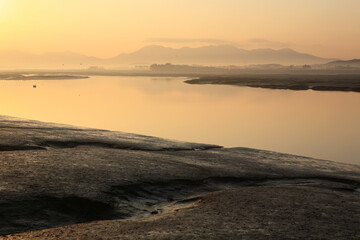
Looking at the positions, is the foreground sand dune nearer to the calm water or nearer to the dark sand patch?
the dark sand patch

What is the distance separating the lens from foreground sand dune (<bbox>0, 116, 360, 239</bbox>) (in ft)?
17.8

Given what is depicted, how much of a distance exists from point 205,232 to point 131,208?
174 cm

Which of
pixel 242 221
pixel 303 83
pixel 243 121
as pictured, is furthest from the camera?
pixel 303 83

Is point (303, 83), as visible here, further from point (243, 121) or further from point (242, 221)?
point (242, 221)

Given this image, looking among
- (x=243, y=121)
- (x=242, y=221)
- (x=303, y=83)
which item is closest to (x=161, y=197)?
(x=242, y=221)

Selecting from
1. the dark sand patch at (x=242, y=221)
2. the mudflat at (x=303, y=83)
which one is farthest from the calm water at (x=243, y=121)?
the mudflat at (x=303, y=83)

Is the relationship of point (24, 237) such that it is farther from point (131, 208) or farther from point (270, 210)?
point (270, 210)

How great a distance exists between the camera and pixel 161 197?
24.3ft

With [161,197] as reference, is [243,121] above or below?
below

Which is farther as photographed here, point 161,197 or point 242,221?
point 161,197

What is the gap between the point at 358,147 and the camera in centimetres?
2322

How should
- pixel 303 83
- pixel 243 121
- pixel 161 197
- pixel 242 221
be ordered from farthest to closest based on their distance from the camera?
1. pixel 303 83
2. pixel 243 121
3. pixel 161 197
4. pixel 242 221

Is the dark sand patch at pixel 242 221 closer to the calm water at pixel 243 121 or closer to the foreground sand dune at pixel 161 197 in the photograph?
the foreground sand dune at pixel 161 197

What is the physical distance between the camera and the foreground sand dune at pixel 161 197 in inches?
214
